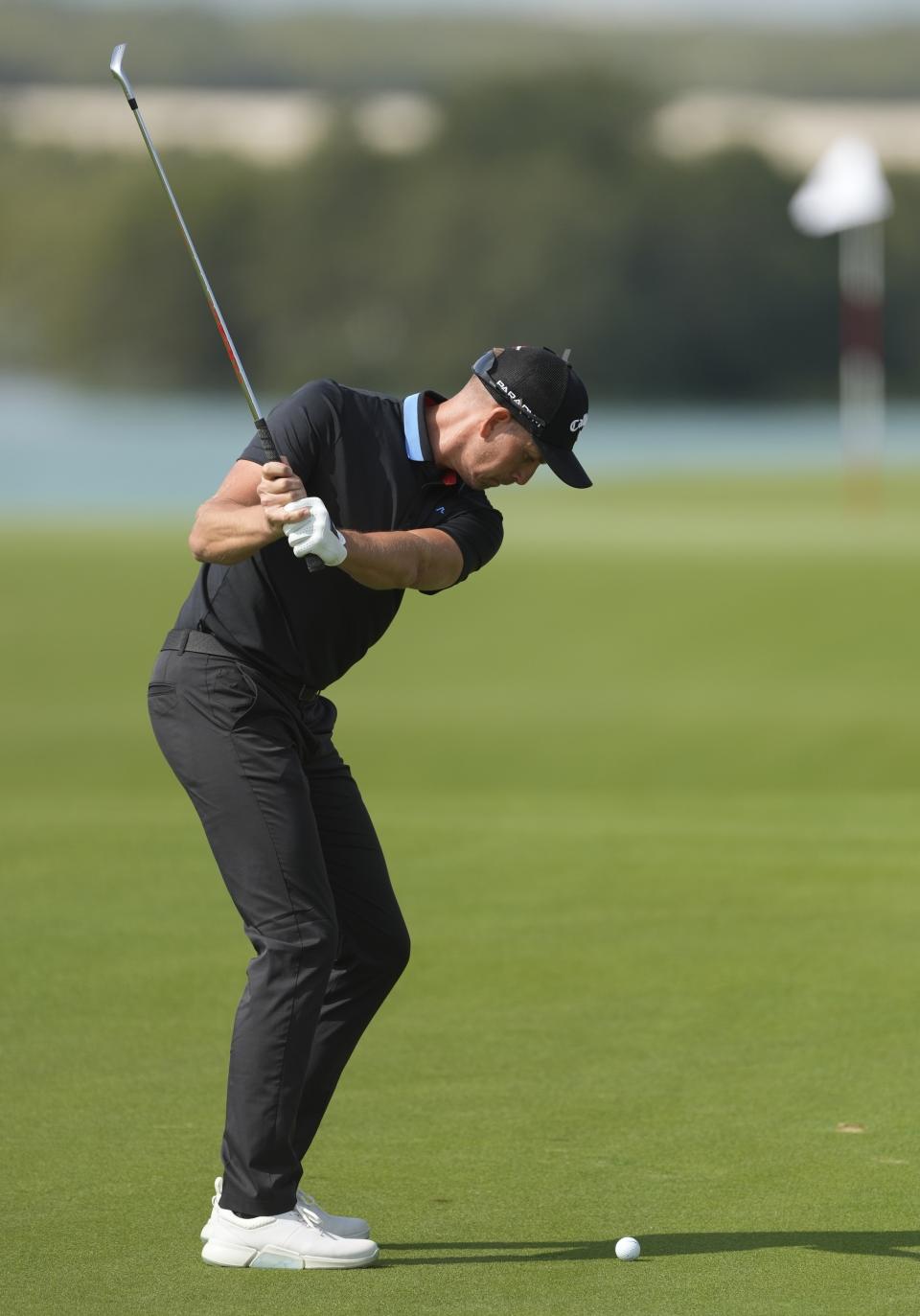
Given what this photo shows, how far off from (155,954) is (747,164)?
196 feet

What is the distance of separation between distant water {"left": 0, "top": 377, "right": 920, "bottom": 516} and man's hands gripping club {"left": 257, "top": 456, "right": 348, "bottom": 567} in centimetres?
2769

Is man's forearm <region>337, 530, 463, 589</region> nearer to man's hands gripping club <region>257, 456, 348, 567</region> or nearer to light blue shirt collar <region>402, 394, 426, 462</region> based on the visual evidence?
man's hands gripping club <region>257, 456, 348, 567</region>

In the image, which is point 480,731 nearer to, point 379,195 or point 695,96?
point 379,195

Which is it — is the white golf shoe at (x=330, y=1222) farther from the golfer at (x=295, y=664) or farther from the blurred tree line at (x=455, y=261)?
the blurred tree line at (x=455, y=261)

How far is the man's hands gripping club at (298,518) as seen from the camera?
12.8 feet

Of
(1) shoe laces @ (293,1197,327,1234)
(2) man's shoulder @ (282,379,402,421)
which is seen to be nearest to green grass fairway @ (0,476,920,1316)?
(1) shoe laces @ (293,1197,327,1234)

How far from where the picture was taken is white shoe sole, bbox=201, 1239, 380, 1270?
417cm

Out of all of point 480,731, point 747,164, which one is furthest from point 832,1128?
point 747,164

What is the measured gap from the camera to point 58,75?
6938 cm

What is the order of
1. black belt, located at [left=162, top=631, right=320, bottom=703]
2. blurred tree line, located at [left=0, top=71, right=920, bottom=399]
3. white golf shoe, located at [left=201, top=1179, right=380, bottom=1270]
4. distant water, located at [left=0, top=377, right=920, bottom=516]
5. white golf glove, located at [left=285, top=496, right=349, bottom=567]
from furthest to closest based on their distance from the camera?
blurred tree line, located at [left=0, top=71, right=920, bottom=399] < distant water, located at [left=0, top=377, right=920, bottom=516] < black belt, located at [left=162, top=631, right=320, bottom=703] < white golf shoe, located at [left=201, top=1179, right=380, bottom=1270] < white golf glove, located at [left=285, top=496, right=349, bottom=567]

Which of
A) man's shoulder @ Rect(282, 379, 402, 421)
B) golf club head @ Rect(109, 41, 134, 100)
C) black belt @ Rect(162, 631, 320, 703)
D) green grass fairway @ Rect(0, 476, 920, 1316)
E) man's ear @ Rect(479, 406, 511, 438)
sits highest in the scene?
golf club head @ Rect(109, 41, 134, 100)

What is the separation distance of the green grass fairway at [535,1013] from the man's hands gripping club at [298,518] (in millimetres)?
1375

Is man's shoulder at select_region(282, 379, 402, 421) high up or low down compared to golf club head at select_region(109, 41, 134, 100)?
down

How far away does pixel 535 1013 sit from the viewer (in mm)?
6332
